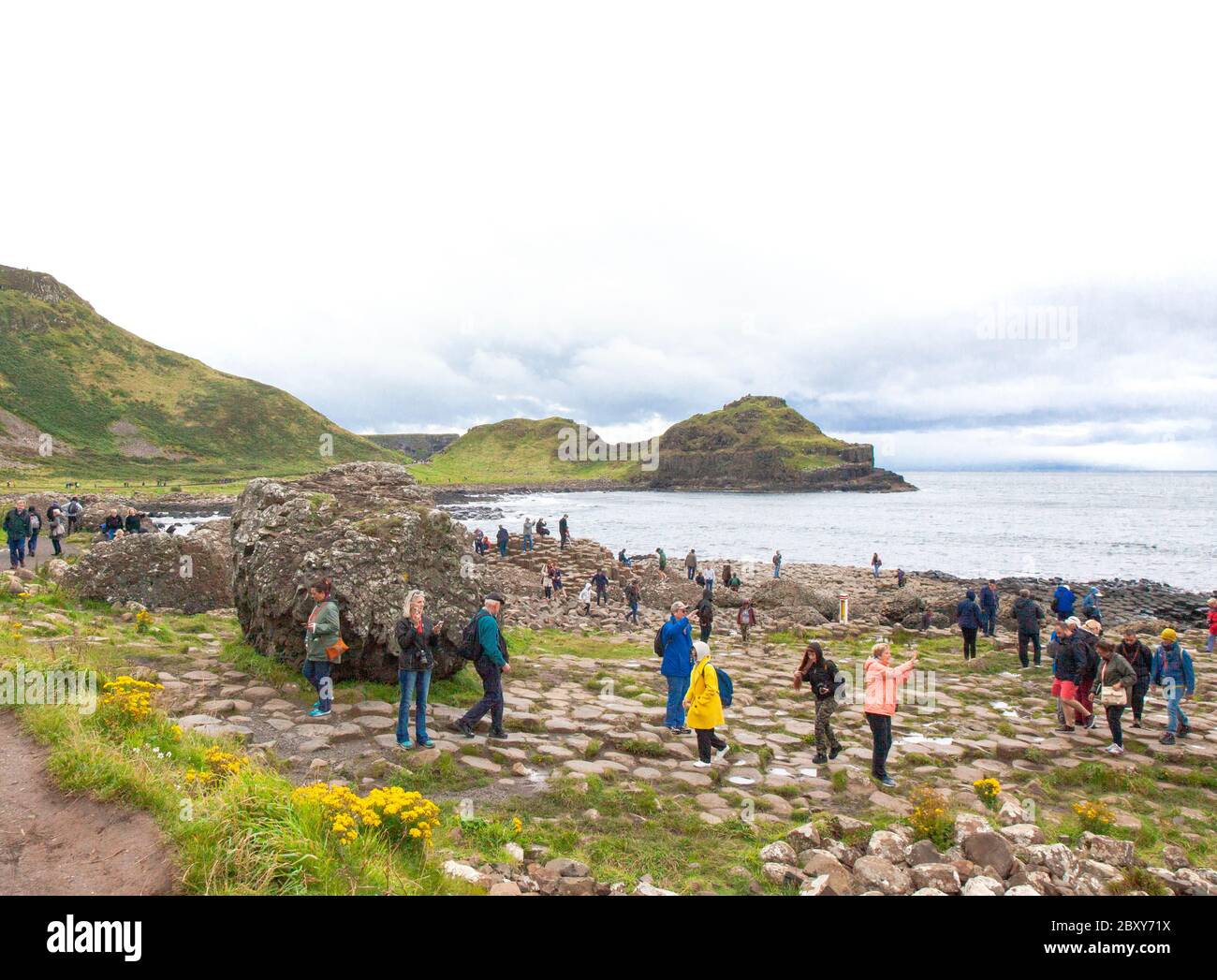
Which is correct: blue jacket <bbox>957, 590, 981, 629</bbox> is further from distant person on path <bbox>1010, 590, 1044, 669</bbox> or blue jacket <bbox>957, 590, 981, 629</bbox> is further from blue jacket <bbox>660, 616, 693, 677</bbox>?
blue jacket <bbox>660, 616, 693, 677</bbox>

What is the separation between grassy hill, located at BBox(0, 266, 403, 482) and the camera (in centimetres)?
13625

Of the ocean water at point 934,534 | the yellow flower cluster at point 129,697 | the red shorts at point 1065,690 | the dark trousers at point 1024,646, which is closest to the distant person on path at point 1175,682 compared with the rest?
the red shorts at point 1065,690

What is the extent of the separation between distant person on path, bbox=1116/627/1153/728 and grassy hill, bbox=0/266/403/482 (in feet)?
475

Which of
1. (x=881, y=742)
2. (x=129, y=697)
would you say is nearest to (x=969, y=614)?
(x=881, y=742)

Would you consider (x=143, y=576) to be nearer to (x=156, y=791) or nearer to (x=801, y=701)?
(x=156, y=791)

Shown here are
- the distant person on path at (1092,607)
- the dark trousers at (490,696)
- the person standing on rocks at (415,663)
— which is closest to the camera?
the person standing on rocks at (415,663)

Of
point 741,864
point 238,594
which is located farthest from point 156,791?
point 238,594

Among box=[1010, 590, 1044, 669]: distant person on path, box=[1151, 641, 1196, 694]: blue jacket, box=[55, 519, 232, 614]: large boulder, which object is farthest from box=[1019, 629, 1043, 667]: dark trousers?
box=[55, 519, 232, 614]: large boulder

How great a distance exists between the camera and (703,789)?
932cm

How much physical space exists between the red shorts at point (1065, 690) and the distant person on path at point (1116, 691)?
896mm

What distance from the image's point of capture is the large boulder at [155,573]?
16.0 meters

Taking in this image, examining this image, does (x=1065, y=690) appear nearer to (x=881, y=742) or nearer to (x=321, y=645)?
(x=881, y=742)

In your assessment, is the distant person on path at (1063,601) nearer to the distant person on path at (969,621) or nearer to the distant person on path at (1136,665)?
the distant person on path at (969,621)
